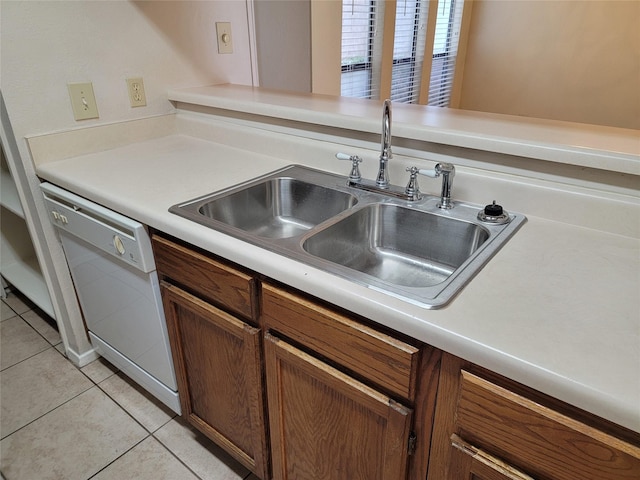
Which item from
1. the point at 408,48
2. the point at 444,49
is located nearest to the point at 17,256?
the point at 408,48

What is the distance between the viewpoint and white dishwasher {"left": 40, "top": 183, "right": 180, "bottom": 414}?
4.20 ft

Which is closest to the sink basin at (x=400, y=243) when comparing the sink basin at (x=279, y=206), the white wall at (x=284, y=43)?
the sink basin at (x=279, y=206)

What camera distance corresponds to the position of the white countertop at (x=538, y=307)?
619mm

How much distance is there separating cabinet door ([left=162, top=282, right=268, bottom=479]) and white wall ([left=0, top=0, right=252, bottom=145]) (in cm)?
82

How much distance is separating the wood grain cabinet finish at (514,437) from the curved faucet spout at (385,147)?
640mm

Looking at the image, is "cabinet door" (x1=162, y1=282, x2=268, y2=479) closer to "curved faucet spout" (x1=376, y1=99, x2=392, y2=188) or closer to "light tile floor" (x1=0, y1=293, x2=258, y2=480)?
"light tile floor" (x1=0, y1=293, x2=258, y2=480)

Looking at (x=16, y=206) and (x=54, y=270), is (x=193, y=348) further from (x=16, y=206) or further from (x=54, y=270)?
(x=16, y=206)

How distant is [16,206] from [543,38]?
4.20 metres

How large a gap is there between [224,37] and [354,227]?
1.27 metres

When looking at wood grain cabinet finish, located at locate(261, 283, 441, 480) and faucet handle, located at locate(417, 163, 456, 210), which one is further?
faucet handle, located at locate(417, 163, 456, 210)

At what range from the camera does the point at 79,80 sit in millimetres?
1567

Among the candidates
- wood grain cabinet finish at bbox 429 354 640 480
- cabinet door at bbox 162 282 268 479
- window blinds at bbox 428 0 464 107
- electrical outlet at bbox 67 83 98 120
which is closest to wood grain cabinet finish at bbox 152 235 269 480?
cabinet door at bbox 162 282 268 479

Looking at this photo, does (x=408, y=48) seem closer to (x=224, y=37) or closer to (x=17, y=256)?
(x=224, y=37)

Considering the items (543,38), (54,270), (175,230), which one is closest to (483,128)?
(175,230)
